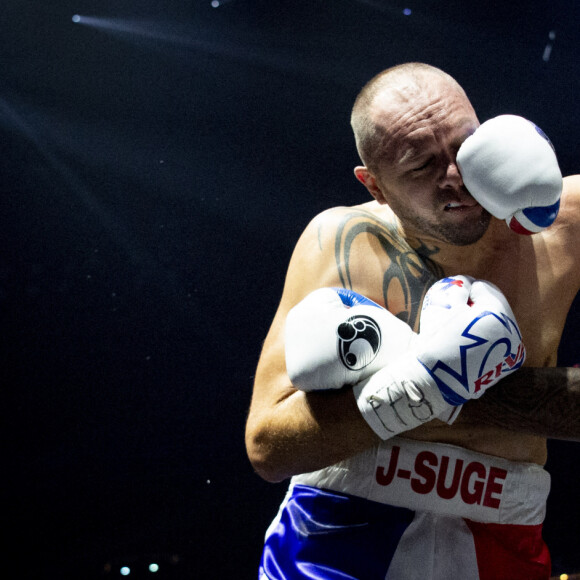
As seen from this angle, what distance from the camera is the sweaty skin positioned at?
1.03 metres

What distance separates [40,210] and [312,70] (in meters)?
0.97

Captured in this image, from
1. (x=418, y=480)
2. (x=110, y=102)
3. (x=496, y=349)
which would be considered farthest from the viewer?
(x=110, y=102)

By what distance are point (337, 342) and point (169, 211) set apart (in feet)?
4.56

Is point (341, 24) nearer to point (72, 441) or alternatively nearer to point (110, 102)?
point (110, 102)

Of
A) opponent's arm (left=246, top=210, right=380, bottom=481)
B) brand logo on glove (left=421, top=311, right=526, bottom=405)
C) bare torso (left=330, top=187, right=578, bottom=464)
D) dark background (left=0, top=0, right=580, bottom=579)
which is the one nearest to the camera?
brand logo on glove (left=421, top=311, right=526, bottom=405)

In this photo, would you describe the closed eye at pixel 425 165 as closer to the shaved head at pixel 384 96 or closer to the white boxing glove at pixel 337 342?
the shaved head at pixel 384 96

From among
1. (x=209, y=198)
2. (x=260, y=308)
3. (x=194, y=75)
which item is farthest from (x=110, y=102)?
(x=260, y=308)

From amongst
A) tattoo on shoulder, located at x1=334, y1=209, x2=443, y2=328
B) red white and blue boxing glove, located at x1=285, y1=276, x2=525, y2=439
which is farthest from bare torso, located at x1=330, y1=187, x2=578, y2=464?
red white and blue boxing glove, located at x1=285, y1=276, x2=525, y2=439

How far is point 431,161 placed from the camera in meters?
1.06

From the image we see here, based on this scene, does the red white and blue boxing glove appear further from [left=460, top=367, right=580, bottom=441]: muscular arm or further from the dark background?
the dark background

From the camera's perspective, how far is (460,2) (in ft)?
7.25

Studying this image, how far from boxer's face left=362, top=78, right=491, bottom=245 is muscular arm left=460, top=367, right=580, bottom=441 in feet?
0.80

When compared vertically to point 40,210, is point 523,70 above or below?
above

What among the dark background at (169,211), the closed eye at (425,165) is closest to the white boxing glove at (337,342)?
the closed eye at (425,165)
